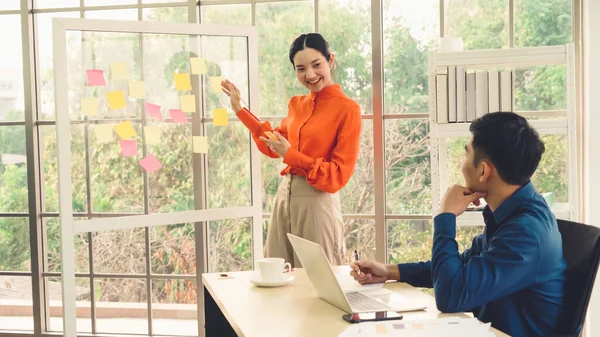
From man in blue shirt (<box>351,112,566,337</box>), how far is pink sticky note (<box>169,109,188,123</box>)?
6.29 feet

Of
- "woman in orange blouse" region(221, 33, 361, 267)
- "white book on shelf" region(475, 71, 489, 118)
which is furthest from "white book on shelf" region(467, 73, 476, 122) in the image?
"woman in orange blouse" region(221, 33, 361, 267)

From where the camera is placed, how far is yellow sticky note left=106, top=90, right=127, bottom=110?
3.19 m

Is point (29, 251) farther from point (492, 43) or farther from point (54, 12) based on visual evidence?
point (492, 43)

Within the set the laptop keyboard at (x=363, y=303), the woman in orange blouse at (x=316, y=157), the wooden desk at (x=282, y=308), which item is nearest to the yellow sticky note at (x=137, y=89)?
the woman in orange blouse at (x=316, y=157)

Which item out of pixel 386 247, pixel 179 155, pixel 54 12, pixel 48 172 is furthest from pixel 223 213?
pixel 54 12

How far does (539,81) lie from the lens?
11.5 feet

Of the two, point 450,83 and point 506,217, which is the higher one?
point 450,83

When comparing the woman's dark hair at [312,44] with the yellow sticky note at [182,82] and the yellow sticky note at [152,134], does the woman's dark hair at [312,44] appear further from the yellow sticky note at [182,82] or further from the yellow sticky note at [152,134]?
the yellow sticky note at [152,134]

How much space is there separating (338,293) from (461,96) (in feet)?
5.86

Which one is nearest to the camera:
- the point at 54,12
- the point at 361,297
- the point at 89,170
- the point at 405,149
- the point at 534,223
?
the point at 534,223

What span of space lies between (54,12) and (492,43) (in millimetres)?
2470

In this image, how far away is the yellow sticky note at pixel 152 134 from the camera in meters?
3.29

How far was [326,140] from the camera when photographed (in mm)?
3002

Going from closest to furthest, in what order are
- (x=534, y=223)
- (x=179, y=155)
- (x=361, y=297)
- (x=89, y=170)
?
(x=534, y=223) < (x=361, y=297) < (x=89, y=170) < (x=179, y=155)
